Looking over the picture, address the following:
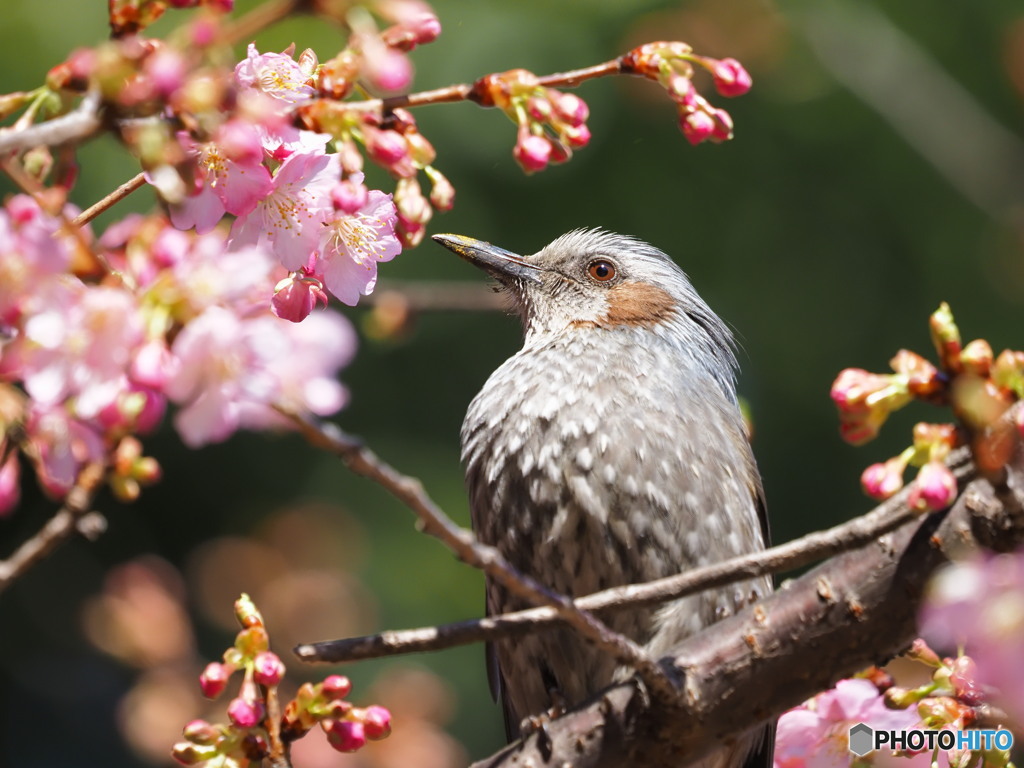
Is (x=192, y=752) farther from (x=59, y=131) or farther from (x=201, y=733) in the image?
(x=59, y=131)

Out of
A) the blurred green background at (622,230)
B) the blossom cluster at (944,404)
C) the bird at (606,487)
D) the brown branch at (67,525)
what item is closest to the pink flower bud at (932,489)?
the blossom cluster at (944,404)

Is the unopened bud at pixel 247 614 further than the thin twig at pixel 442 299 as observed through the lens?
No

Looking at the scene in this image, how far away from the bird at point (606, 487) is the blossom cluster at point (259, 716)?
757mm

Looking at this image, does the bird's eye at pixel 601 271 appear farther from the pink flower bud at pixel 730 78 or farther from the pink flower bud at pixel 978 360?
the pink flower bud at pixel 978 360

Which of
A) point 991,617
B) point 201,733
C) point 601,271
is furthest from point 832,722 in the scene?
point 601,271

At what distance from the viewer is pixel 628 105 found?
19.5 ft

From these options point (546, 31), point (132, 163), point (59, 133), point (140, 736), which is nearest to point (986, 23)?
point (546, 31)

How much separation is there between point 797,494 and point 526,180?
1987 mm

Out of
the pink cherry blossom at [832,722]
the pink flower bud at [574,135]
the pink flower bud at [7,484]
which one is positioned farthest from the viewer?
the pink cherry blossom at [832,722]

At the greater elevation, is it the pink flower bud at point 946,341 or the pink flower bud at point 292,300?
the pink flower bud at point 946,341

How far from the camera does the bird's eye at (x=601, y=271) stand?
334 cm

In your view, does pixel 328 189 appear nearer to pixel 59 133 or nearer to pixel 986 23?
pixel 59 133

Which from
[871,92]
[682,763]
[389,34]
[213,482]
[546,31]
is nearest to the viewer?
[389,34]

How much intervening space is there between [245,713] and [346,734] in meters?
0.15
